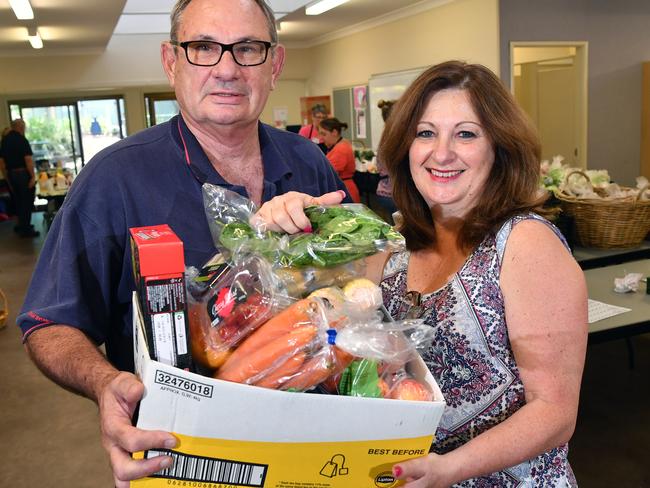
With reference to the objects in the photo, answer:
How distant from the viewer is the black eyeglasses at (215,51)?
1386mm

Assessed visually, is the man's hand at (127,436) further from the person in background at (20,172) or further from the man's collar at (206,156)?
the person in background at (20,172)

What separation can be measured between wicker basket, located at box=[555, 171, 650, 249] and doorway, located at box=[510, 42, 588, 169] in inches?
155

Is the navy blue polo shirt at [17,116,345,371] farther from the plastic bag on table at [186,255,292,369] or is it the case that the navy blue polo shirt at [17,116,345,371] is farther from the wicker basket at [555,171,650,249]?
the wicker basket at [555,171,650,249]

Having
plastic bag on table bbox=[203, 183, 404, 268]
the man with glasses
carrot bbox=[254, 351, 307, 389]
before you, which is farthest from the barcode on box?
the man with glasses

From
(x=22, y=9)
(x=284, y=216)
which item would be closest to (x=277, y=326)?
(x=284, y=216)

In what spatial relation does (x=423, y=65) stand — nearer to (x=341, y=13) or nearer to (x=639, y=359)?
(x=341, y=13)

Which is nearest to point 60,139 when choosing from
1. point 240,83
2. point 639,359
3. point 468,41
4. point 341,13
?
point 341,13

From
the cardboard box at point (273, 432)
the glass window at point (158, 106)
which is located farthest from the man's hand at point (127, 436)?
the glass window at point (158, 106)

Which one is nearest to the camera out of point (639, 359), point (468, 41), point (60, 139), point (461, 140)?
point (461, 140)

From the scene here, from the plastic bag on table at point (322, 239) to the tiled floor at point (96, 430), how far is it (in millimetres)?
2465

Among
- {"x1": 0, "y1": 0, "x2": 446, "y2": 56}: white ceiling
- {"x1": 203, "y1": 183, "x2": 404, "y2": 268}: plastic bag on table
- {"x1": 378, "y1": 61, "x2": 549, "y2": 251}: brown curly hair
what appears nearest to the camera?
{"x1": 203, "y1": 183, "x2": 404, "y2": 268}: plastic bag on table

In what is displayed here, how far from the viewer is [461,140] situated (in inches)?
55.2

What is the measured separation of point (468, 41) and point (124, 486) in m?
7.90

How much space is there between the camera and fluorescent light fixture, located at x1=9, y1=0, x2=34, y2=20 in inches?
256
